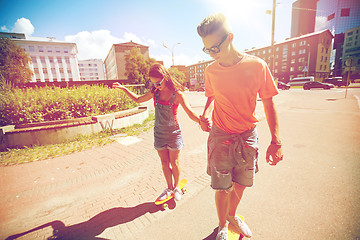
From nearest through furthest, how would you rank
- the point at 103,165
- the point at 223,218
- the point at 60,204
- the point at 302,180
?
the point at 223,218
the point at 60,204
the point at 302,180
the point at 103,165

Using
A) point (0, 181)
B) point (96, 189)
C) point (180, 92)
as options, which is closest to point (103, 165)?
point (96, 189)

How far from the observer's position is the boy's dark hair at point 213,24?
1.43 meters

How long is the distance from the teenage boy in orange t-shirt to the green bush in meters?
6.54

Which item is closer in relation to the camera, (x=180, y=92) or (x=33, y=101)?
(x=180, y=92)

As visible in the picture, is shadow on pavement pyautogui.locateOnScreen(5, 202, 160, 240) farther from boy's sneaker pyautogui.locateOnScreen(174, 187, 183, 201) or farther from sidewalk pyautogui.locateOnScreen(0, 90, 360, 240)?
boy's sneaker pyautogui.locateOnScreen(174, 187, 183, 201)

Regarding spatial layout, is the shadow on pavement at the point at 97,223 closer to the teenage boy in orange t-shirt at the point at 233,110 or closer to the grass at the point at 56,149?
the teenage boy in orange t-shirt at the point at 233,110

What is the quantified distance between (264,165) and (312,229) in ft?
5.54

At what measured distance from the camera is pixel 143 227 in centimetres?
211

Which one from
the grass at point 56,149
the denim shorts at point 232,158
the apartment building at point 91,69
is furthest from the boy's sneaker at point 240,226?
the apartment building at point 91,69

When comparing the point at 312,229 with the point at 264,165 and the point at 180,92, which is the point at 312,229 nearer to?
the point at 264,165

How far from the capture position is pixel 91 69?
395 feet

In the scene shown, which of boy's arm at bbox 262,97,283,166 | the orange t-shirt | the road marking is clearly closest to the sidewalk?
the road marking

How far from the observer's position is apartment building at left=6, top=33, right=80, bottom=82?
2633 inches

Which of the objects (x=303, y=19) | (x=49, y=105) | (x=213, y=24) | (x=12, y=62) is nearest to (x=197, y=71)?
(x=303, y=19)
